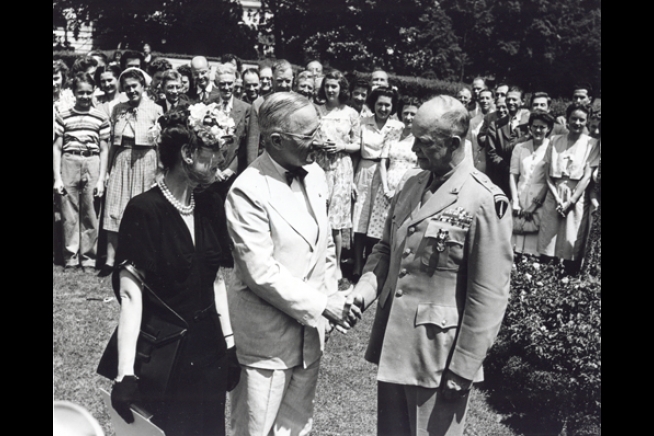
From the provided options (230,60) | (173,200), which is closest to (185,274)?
(173,200)

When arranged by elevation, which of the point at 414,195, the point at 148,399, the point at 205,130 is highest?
the point at 205,130

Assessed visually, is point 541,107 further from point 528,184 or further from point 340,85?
point 340,85

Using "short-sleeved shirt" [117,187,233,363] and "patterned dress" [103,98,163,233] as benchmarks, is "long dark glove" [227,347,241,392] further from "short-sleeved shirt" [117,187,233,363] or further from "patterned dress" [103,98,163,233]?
"patterned dress" [103,98,163,233]

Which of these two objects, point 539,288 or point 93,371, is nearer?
point 93,371

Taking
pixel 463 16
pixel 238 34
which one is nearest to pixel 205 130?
pixel 238 34

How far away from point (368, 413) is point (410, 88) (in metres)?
8.47

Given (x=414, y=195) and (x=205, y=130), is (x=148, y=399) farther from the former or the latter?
(x=414, y=195)

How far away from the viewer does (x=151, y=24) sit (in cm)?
746

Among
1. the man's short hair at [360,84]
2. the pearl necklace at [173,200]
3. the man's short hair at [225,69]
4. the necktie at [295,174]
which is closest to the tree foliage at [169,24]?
the man's short hair at [225,69]

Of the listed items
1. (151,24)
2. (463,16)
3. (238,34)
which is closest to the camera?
(151,24)

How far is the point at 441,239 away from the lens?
3297 millimetres

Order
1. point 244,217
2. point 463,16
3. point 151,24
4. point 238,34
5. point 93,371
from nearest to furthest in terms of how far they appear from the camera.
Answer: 1. point 244,217
2. point 93,371
3. point 151,24
4. point 238,34
5. point 463,16
